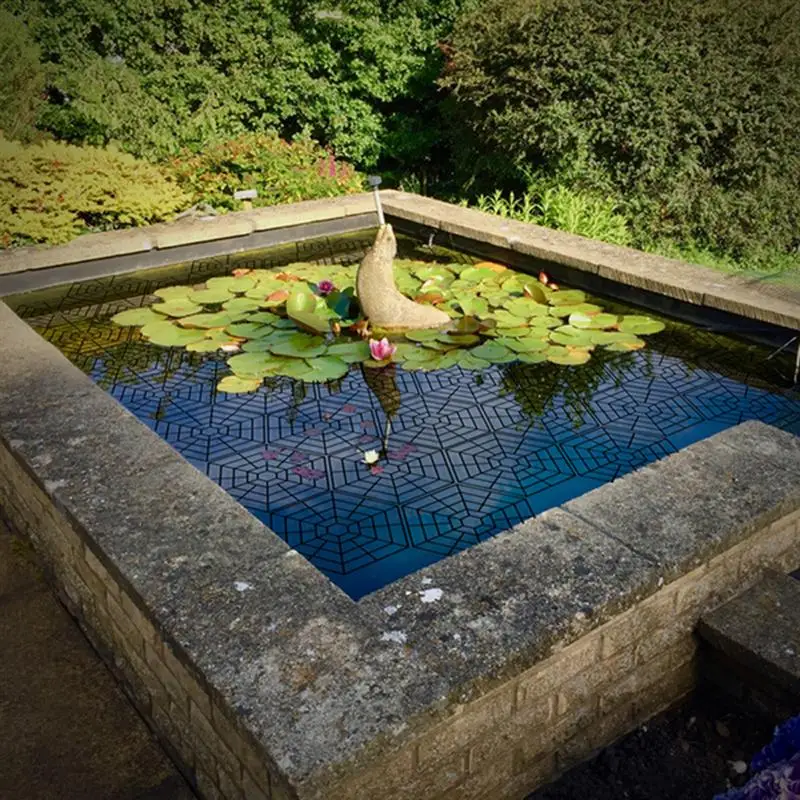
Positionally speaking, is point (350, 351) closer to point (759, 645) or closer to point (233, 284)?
point (233, 284)

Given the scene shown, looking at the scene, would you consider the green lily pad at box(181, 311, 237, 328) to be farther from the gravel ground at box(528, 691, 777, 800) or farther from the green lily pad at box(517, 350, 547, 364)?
the gravel ground at box(528, 691, 777, 800)

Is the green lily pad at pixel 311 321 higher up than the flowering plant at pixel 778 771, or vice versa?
the flowering plant at pixel 778 771

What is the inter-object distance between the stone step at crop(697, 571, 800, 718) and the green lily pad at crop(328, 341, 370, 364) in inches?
91.4

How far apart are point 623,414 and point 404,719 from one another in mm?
2356

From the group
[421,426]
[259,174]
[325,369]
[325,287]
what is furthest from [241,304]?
[259,174]

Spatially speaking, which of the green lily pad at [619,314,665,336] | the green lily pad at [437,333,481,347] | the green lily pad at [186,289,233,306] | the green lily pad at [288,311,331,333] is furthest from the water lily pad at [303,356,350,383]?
the green lily pad at [619,314,665,336]

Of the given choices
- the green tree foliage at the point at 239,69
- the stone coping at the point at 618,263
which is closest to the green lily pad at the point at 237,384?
the stone coping at the point at 618,263

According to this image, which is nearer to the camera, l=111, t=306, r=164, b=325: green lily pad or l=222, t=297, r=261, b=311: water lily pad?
l=111, t=306, r=164, b=325: green lily pad

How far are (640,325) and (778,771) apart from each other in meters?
3.91

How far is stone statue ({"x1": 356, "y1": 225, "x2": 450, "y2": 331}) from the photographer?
4.56m

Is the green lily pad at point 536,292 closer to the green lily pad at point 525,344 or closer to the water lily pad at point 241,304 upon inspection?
the green lily pad at point 525,344

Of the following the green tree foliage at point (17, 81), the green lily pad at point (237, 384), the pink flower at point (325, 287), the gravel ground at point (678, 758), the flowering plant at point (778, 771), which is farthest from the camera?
the green tree foliage at point (17, 81)

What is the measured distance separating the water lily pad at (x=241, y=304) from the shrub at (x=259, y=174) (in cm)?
212

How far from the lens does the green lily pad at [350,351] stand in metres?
4.37
